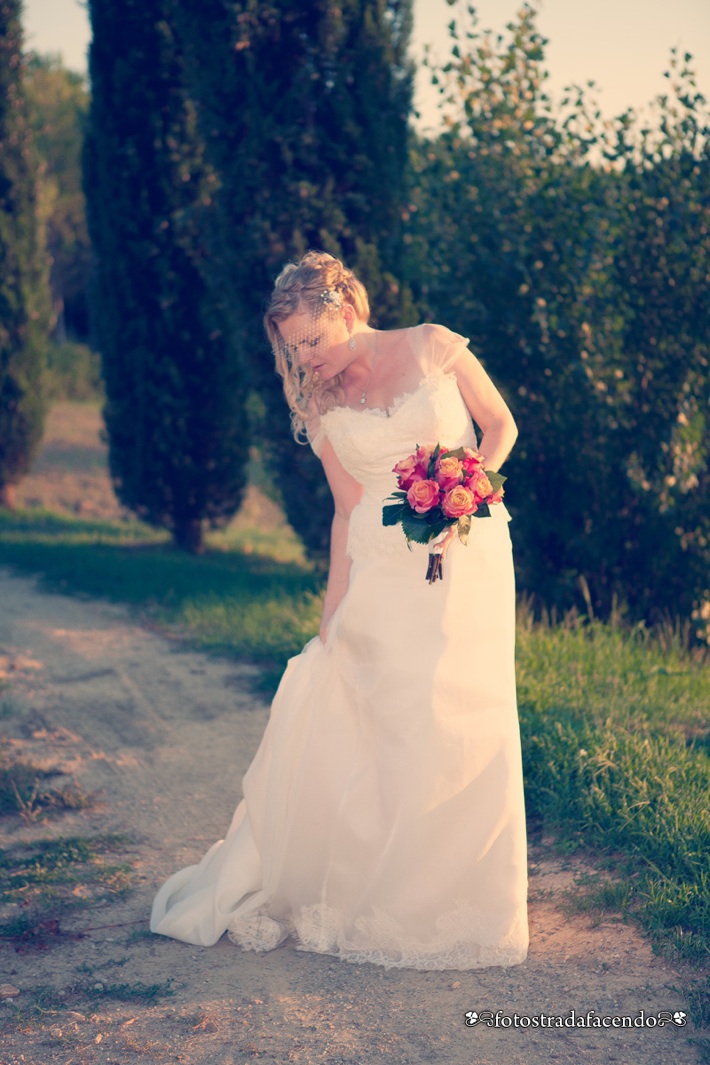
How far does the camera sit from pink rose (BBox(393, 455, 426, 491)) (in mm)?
3766

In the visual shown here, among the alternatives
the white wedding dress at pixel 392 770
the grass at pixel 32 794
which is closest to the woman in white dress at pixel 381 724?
the white wedding dress at pixel 392 770

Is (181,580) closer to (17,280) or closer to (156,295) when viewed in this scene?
(156,295)

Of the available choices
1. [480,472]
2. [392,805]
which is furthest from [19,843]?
[480,472]

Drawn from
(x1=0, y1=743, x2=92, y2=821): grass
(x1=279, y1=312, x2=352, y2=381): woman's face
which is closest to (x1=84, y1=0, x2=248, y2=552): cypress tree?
(x1=0, y1=743, x2=92, y2=821): grass

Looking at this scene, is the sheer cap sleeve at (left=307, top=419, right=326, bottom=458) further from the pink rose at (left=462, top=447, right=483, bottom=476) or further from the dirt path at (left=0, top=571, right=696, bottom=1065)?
the dirt path at (left=0, top=571, right=696, bottom=1065)

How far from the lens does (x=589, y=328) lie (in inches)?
291

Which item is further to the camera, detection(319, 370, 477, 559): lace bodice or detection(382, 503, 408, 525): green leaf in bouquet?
detection(319, 370, 477, 559): lace bodice

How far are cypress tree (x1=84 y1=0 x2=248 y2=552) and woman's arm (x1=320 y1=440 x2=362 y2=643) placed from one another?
6.89m

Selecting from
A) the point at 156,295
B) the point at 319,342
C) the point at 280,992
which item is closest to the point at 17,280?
the point at 156,295

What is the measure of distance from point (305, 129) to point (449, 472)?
17.0ft

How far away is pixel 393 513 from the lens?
379 cm

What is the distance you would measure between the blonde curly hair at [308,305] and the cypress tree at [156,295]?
22.1 feet

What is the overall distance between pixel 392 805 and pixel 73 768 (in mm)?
2444

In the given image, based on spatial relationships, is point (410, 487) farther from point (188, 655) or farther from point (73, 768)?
point (188, 655)
